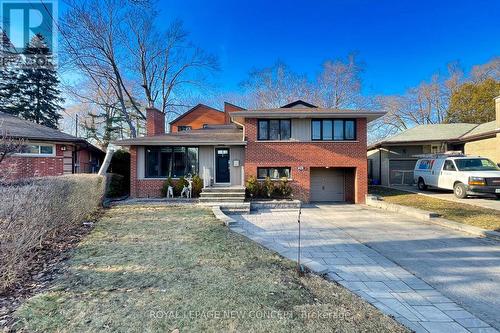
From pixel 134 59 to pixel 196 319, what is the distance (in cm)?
2609

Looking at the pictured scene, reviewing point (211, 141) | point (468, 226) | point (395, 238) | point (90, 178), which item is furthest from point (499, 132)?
point (90, 178)

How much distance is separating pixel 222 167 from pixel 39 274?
9.76 m

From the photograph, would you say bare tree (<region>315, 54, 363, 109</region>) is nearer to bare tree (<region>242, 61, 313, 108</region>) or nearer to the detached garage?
bare tree (<region>242, 61, 313, 108</region>)

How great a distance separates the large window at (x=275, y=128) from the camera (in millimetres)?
12883

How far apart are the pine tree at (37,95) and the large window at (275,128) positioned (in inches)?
987

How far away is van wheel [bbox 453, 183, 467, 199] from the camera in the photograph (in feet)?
38.8

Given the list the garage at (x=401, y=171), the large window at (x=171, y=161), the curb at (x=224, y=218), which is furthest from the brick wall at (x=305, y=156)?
the garage at (x=401, y=171)

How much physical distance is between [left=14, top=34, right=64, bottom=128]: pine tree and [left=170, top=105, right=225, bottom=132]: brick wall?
1318 cm

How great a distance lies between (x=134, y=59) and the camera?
77.4ft

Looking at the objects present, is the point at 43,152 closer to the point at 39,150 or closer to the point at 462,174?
the point at 39,150

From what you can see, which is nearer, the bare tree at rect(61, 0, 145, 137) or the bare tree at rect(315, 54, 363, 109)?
the bare tree at rect(61, 0, 145, 137)

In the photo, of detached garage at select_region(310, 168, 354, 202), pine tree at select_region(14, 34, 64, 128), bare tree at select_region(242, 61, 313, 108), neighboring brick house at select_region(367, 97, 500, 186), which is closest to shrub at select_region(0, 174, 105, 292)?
detached garage at select_region(310, 168, 354, 202)

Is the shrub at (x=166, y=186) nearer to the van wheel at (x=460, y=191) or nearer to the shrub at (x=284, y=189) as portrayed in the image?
the shrub at (x=284, y=189)

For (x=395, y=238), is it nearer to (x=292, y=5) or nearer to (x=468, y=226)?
(x=468, y=226)
